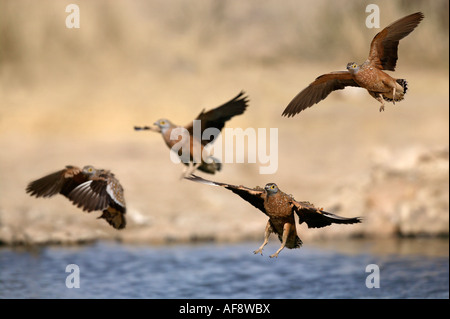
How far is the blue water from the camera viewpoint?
9.13 metres

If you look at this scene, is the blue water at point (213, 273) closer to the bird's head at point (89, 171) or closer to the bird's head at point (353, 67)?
the bird's head at point (89, 171)

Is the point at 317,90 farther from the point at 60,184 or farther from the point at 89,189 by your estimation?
the point at 60,184

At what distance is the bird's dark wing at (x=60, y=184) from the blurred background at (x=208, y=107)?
4703 mm

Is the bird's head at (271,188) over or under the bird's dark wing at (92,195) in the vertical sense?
under

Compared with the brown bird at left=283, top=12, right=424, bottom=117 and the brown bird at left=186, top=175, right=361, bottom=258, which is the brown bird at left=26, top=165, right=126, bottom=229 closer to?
the brown bird at left=186, top=175, right=361, bottom=258

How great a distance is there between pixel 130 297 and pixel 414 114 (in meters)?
12.8

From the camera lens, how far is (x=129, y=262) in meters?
10.6

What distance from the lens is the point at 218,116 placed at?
6.43 metres

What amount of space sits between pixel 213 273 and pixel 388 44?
5626 millimetres

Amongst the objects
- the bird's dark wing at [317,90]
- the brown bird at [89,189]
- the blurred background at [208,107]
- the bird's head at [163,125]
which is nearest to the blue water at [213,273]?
the blurred background at [208,107]

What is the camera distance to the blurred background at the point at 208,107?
38.2ft

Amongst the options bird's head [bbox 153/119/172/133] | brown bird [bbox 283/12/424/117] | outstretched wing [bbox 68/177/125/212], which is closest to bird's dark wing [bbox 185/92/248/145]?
bird's head [bbox 153/119/172/133]
